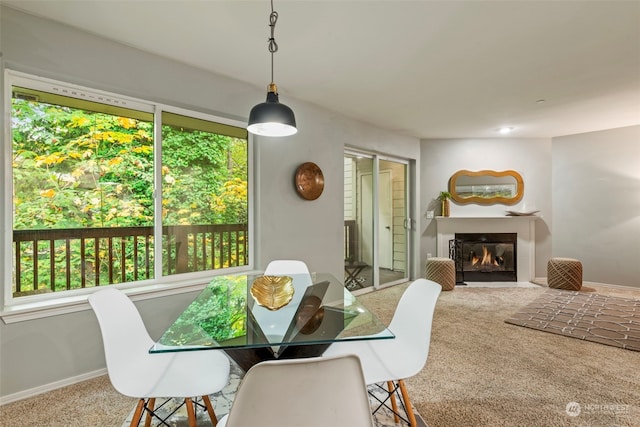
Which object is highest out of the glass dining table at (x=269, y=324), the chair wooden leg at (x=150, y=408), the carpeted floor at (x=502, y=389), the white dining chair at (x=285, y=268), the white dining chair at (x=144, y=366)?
the white dining chair at (x=285, y=268)

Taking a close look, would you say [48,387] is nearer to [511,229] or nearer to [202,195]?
[202,195]

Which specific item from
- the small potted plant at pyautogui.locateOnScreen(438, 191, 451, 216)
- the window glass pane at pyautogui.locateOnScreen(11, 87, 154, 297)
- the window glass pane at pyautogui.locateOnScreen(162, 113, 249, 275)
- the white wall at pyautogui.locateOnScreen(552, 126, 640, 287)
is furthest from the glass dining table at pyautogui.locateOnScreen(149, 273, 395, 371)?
the white wall at pyautogui.locateOnScreen(552, 126, 640, 287)

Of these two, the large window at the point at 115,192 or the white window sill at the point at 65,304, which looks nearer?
the white window sill at the point at 65,304

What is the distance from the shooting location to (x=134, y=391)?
138 centimetres

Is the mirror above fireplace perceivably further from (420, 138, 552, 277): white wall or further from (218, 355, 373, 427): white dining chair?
(218, 355, 373, 427): white dining chair

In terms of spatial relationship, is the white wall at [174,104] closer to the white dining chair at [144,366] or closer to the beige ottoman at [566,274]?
the white dining chair at [144,366]

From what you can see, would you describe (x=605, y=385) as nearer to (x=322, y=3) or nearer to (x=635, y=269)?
(x=322, y=3)

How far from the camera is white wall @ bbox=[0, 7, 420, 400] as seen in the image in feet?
6.83

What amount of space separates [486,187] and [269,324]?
17.8 feet

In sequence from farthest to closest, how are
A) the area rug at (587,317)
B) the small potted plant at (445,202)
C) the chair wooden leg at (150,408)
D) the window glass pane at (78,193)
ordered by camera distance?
the small potted plant at (445,202) < the area rug at (587,317) < the window glass pane at (78,193) < the chair wooden leg at (150,408)

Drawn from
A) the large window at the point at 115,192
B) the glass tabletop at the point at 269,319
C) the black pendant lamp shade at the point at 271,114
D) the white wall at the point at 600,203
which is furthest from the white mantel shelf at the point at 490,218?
the black pendant lamp shade at the point at 271,114

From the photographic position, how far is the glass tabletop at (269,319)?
4.33 feet

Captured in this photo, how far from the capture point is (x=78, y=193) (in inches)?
94.6

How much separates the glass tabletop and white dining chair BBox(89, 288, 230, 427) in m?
0.22
